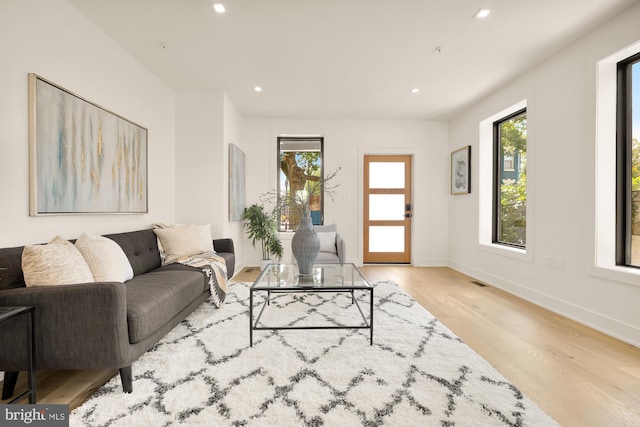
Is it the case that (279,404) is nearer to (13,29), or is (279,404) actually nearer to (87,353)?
(87,353)

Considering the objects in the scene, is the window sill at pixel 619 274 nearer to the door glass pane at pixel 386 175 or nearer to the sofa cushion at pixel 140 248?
the door glass pane at pixel 386 175

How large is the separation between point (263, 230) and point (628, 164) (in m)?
4.20

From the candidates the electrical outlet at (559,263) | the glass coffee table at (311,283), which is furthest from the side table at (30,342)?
the electrical outlet at (559,263)

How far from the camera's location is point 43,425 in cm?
132

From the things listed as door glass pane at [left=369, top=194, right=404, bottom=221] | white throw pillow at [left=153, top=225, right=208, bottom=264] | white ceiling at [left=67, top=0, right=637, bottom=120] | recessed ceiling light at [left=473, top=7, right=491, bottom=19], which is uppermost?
white ceiling at [left=67, top=0, right=637, bottom=120]

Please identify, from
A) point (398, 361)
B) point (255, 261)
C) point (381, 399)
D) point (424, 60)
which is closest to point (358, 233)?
point (255, 261)

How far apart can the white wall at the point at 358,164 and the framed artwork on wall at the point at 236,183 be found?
1.28 feet

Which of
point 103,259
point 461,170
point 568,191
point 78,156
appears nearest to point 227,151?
point 78,156

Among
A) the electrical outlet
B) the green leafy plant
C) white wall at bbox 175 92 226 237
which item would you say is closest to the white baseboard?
the electrical outlet

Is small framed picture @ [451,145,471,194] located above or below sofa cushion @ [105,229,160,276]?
above

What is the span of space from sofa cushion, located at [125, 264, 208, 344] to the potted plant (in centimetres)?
199

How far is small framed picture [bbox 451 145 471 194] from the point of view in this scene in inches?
186

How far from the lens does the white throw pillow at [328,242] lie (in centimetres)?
408

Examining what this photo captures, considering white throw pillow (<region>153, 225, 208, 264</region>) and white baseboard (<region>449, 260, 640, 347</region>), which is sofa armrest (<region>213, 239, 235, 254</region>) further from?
white baseboard (<region>449, 260, 640, 347</region>)
